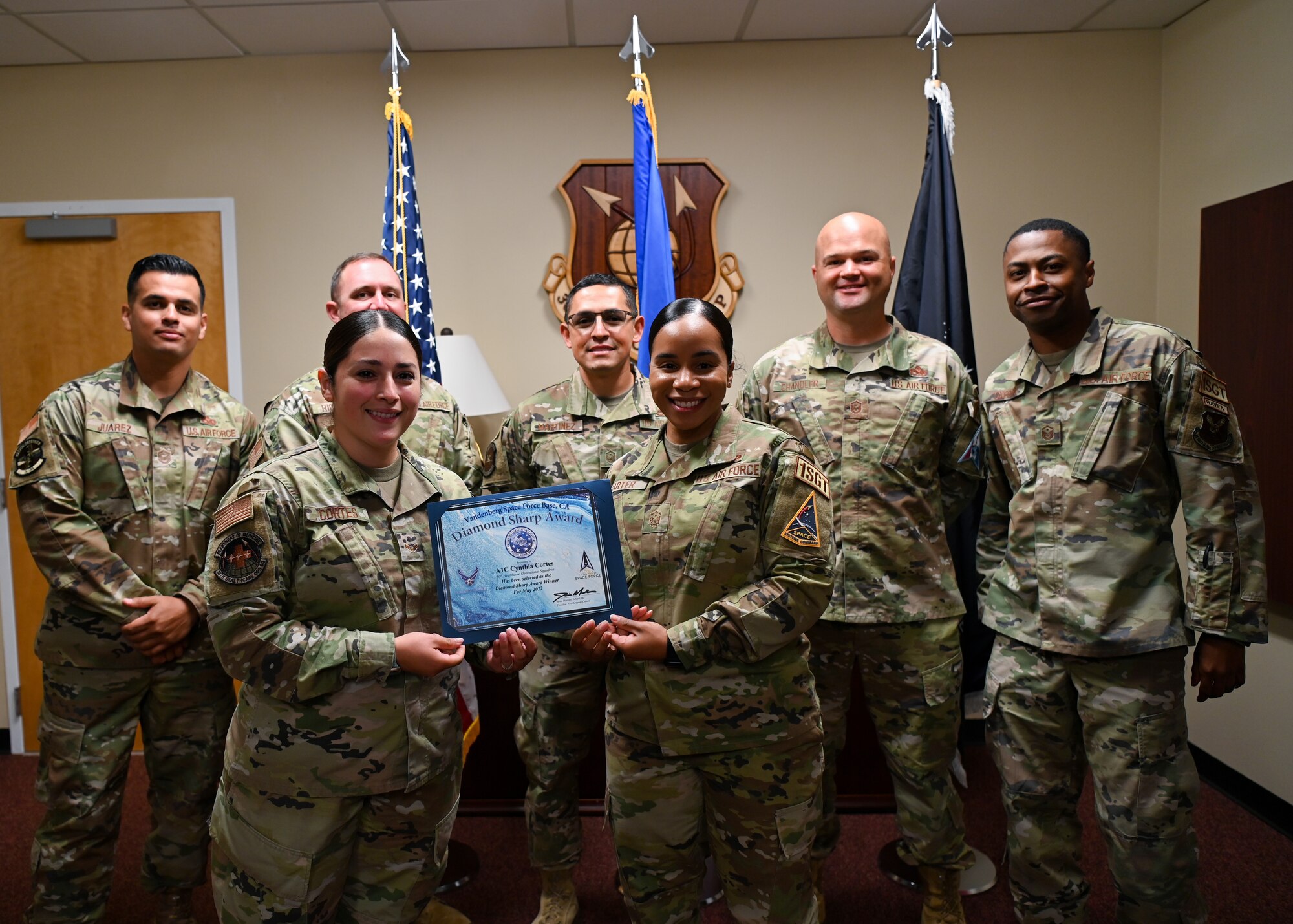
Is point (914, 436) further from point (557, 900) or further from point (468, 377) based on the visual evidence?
point (468, 377)

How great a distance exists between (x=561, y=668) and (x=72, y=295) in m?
2.89

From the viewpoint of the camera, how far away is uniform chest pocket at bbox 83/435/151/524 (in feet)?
7.03

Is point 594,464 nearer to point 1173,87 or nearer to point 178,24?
point 178,24

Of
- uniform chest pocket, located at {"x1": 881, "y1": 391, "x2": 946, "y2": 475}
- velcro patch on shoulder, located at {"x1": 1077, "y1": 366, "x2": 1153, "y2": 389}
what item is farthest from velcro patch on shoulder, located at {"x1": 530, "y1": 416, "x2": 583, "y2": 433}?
velcro patch on shoulder, located at {"x1": 1077, "y1": 366, "x2": 1153, "y2": 389}

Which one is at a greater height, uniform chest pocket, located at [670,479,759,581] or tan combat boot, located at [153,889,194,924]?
uniform chest pocket, located at [670,479,759,581]

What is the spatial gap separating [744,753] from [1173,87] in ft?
11.0

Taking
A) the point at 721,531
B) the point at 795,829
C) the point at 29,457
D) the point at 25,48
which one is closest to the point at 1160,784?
the point at 795,829

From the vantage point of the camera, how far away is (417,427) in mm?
2465

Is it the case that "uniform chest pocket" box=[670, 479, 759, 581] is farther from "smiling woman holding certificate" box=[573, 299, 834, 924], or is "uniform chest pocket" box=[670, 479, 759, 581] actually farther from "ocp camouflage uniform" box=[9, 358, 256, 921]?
"ocp camouflage uniform" box=[9, 358, 256, 921]

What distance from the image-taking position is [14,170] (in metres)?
3.53

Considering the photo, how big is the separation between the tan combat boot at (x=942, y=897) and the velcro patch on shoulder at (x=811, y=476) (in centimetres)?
→ 125

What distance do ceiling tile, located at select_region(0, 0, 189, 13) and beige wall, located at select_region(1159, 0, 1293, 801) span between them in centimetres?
384

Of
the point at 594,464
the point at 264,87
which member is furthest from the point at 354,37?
the point at 594,464

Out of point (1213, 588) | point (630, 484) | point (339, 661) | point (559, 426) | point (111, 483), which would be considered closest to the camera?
point (339, 661)
